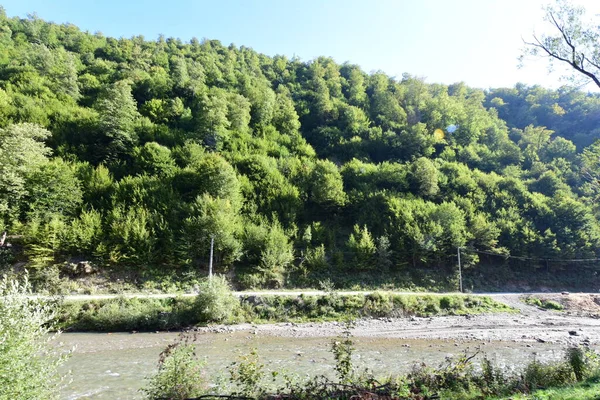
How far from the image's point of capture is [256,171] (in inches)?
1991

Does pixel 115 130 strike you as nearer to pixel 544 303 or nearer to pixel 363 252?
pixel 363 252

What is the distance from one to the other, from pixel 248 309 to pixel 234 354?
29.6 ft

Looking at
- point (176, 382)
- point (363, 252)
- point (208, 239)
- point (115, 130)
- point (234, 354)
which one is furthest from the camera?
point (115, 130)

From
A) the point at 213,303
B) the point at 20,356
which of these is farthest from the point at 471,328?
the point at 20,356

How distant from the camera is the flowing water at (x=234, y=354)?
12875 millimetres

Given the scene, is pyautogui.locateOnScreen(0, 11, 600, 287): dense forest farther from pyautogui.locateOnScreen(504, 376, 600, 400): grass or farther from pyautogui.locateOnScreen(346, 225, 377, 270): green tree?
pyautogui.locateOnScreen(504, 376, 600, 400): grass

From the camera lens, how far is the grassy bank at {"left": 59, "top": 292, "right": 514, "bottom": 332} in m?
22.2

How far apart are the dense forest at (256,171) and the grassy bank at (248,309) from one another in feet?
21.0

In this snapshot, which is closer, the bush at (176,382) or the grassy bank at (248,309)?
the bush at (176,382)

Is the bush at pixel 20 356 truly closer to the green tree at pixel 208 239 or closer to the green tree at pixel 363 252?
the green tree at pixel 208 239

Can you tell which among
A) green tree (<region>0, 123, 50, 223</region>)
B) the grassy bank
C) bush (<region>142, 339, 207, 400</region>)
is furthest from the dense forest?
bush (<region>142, 339, 207, 400</region>)

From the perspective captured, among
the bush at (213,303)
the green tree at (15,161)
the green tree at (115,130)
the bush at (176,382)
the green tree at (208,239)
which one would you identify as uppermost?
the green tree at (115,130)

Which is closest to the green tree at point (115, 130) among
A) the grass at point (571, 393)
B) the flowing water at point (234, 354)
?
the flowing water at point (234, 354)

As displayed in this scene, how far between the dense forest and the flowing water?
11.4 m
